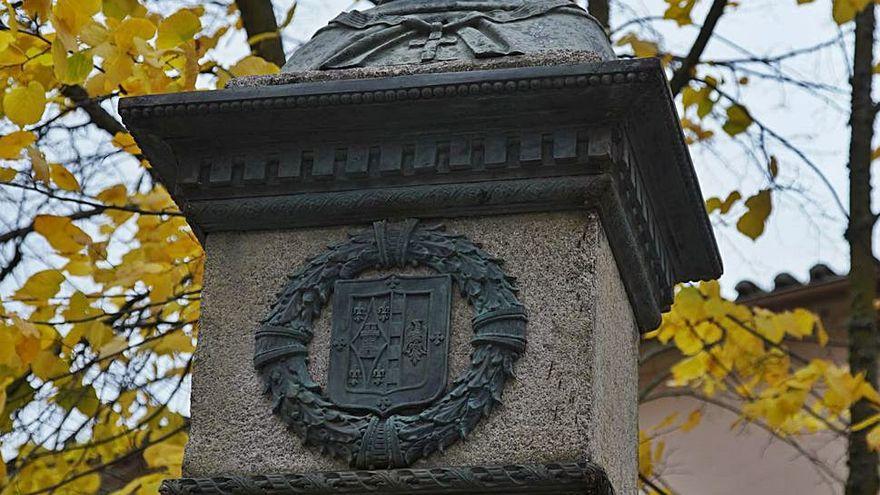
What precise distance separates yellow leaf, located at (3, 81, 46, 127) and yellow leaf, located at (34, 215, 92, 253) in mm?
707

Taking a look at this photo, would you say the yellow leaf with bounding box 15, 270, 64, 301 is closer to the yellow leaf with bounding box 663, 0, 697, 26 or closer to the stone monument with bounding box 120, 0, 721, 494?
the stone monument with bounding box 120, 0, 721, 494

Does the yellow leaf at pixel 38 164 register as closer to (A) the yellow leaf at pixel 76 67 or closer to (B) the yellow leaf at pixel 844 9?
(A) the yellow leaf at pixel 76 67

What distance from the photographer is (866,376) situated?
5531 mm

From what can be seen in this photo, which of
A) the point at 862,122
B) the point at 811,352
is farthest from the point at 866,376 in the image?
the point at 811,352

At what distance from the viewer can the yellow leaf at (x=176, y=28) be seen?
400cm

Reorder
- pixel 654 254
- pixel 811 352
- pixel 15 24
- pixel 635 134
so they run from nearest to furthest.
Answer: pixel 635 134, pixel 654 254, pixel 15 24, pixel 811 352

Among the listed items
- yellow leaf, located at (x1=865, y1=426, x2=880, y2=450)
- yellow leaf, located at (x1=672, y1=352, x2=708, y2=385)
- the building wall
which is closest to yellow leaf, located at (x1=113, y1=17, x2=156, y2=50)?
yellow leaf, located at (x1=865, y1=426, x2=880, y2=450)

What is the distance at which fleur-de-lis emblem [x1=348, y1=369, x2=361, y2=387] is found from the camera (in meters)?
2.74

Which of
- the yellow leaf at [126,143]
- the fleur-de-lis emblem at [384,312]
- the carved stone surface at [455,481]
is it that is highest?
the yellow leaf at [126,143]

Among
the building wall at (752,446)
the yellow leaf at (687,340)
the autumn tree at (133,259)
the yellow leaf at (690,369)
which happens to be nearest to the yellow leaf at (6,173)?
the autumn tree at (133,259)

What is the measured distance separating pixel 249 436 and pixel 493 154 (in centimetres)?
68

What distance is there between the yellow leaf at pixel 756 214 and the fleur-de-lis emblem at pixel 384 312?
225cm

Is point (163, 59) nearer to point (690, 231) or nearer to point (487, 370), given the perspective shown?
point (690, 231)

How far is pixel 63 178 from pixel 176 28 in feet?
3.03
